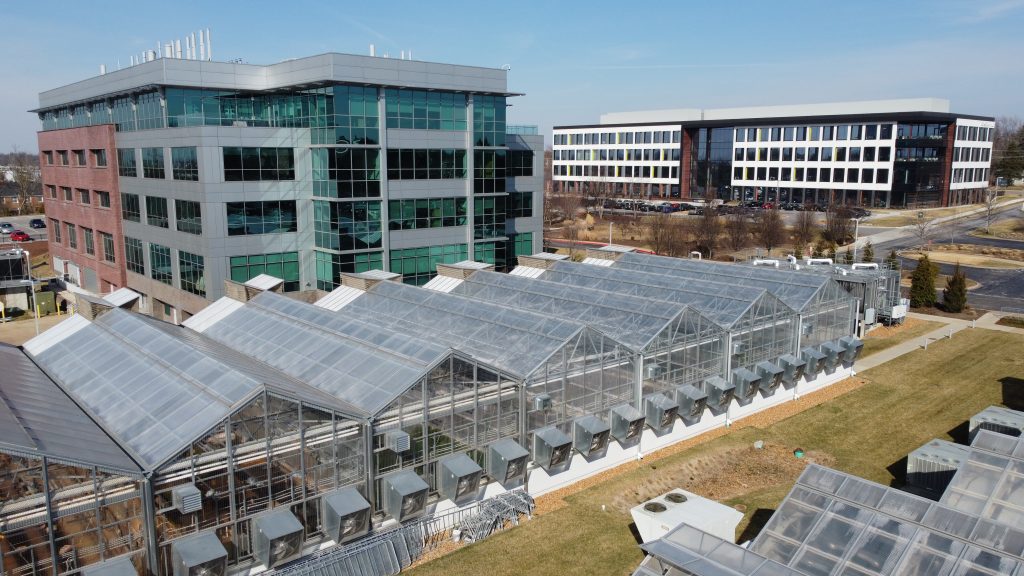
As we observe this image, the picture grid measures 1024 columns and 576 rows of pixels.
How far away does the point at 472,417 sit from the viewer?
22609mm

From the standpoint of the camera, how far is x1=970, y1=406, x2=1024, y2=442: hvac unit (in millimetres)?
27000

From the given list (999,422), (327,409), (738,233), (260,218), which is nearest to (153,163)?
(260,218)

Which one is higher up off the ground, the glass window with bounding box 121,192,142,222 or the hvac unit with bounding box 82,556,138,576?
the glass window with bounding box 121,192,142,222

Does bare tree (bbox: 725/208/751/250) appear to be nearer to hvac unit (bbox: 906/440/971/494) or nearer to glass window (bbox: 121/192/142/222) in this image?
hvac unit (bbox: 906/440/971/494)

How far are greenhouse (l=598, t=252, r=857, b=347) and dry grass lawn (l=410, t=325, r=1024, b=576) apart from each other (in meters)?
2.91

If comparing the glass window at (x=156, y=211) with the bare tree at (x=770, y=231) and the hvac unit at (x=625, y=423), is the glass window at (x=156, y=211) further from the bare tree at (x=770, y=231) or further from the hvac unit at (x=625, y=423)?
the bare tree at (x=770, y=231)

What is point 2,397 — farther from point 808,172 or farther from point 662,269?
point 808,172

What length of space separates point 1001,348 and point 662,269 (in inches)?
801

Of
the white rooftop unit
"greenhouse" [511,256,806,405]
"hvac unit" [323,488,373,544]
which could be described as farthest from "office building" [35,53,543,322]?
the white rooftop unit

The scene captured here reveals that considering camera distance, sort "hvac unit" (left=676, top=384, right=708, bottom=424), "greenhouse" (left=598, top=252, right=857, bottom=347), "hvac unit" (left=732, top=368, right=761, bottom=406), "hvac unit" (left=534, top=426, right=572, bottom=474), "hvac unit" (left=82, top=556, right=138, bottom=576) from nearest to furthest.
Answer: "hvac unit" (left=82, top=556, right=138, bottom=576)
"hvac unit" (left=534, top=426, right=572, bottom=474)
"hvac unit" (left=676, top=384, right=708, bottom=424)
"hvac unit" (left=732, top=368, right=761, bottom=406)
"greenhouse" (left=598, top=252, right=857, bottom=347)

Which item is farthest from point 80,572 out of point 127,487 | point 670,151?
point 670,151

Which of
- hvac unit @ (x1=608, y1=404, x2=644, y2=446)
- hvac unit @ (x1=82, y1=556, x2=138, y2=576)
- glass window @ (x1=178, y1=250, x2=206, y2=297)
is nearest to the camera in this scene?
hvac unit @ (x1=82, y1=556, x2=138, y2=576)

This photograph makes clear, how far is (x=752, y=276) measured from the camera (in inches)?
1615

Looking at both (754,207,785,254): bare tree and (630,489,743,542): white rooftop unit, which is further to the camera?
(754,207,785,254): bare tree
